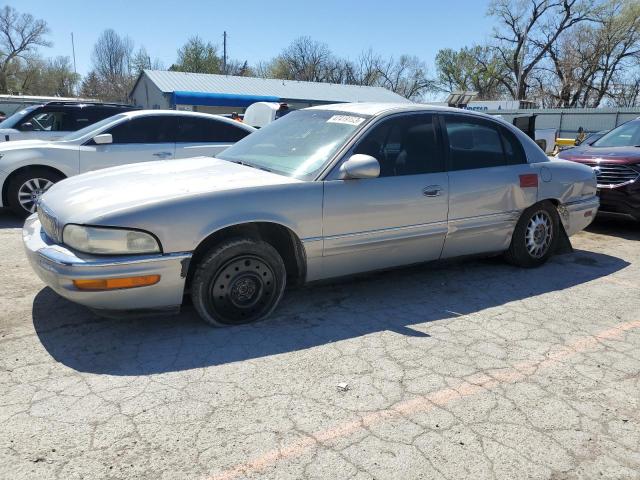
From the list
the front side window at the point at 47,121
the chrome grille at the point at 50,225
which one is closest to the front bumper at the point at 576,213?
the chrome grille at the point at 50,225

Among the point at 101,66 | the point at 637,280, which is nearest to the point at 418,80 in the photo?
the point at 101,66

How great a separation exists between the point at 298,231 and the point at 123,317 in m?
1.30

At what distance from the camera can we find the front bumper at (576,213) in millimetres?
5340

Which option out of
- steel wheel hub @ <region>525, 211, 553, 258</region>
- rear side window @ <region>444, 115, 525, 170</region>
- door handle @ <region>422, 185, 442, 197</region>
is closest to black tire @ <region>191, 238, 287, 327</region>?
door handle @ <region>422, 185, 442, 197</region>

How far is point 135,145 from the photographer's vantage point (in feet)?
23.8

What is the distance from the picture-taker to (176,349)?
3.30 m

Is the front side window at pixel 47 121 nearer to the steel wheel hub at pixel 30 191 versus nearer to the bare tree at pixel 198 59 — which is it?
the steel wheel hub at pixel 30 191

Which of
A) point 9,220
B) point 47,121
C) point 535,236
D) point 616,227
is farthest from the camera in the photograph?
point 47,121

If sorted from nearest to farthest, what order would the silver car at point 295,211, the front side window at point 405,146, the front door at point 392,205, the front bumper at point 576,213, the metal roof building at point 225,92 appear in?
the silver car at point 295,211
the front door at point 392,205
the front side window at point 405,146
the front bumper at point 576,213
the metal roof building at point 225,92

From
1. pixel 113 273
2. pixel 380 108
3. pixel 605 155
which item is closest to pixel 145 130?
pixel 380 108

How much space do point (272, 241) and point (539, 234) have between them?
293 centimetres

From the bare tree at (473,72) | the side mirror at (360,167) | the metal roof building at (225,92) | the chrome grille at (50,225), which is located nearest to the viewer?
the chrome grille at (50,225)

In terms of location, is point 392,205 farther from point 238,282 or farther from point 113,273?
point 113,273

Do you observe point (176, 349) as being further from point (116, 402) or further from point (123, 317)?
point (116, 402)
